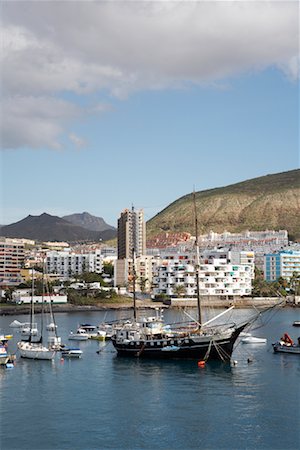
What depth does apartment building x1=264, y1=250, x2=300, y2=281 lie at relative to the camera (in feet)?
509

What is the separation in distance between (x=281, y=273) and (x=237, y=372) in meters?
116

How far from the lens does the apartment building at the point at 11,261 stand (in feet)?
549

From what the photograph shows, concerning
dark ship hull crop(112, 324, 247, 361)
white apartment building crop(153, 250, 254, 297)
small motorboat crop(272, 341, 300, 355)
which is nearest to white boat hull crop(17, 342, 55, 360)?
dark ship hull crop(112, 324, 247, 361)

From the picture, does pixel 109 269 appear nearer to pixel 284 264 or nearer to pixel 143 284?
pixel 143 284

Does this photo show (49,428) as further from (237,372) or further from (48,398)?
(237,372)

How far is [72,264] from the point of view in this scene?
18512 centimetres

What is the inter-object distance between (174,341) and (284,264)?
→ 366 feet

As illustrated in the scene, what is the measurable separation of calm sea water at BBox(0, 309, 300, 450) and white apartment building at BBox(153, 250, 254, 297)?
3271 inches

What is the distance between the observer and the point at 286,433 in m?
28.6

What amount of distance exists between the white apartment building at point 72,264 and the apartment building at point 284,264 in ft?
175

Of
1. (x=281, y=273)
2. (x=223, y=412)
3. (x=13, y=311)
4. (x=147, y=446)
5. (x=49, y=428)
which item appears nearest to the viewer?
(x=147, y=446)

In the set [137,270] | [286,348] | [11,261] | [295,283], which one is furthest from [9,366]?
[11,261]

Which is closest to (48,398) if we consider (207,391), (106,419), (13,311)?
(106,419)

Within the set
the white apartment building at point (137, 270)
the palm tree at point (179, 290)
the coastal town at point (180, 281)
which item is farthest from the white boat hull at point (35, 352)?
the white apartment building at point (137, 270)
